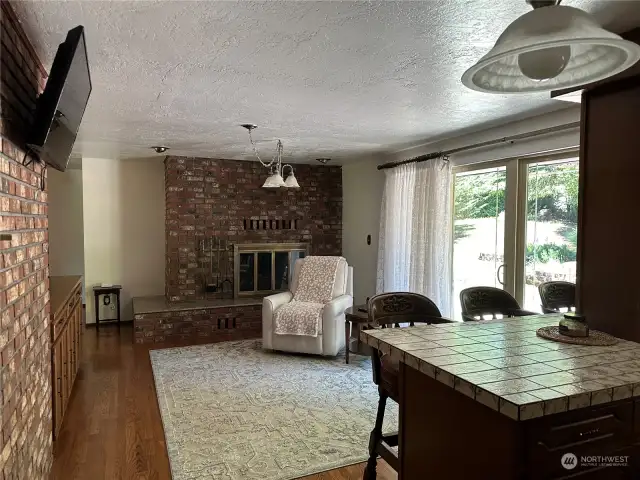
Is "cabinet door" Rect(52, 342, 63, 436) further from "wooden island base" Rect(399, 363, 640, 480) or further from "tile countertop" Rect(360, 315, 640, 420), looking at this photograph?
"wooden island base" Rect(399, 363, 640, 480)

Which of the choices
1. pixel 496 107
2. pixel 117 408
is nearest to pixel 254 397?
pixel 117 408

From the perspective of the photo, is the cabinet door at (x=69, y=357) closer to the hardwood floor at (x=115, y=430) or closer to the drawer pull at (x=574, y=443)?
the hardwood floor at (x=115, y=430)

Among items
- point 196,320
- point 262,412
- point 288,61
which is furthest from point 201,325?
point 288,61

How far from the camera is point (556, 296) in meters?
2.68

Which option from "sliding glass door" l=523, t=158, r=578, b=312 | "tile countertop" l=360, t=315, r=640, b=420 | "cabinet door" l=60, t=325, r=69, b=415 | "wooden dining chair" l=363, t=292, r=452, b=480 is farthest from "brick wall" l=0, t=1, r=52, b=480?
"sliding glass door" l=523, t=158, r=578, b=312

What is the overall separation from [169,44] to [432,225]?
3.06 meters

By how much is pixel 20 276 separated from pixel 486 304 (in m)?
2.27

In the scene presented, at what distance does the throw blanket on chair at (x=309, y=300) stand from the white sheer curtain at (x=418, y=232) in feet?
2.31

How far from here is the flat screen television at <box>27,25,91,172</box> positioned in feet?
5.10

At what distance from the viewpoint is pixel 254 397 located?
3.30 metres

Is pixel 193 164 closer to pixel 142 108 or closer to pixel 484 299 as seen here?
pixel 142 108

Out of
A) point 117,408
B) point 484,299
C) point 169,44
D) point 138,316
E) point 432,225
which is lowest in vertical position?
point 117,408

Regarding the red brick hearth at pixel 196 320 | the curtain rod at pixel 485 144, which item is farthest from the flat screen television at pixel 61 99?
the red brick hearth at pixel 196 320

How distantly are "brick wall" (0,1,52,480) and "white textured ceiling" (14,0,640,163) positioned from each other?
7.6 inches
